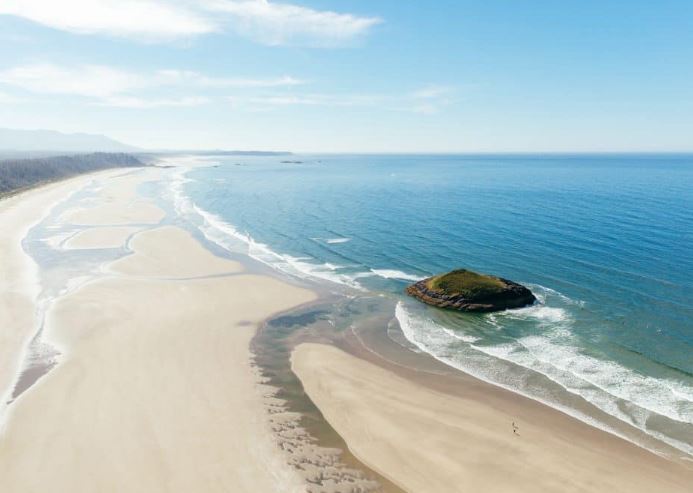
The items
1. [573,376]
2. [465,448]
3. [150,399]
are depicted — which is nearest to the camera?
[465,448]

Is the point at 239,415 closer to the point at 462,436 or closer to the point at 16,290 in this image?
the point at 462,436

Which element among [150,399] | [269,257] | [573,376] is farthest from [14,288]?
[573,376]

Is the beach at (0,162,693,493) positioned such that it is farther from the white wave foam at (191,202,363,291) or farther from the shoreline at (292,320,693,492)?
the white wave foam at (191,202,363,291)

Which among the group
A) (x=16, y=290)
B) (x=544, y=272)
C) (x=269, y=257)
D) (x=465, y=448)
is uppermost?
(x=544, y=272)

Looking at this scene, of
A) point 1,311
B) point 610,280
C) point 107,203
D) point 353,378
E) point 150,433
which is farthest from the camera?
point 107,203

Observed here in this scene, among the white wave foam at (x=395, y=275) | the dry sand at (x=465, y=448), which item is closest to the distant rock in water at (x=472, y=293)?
the white wave foam at (x=395, y=275)

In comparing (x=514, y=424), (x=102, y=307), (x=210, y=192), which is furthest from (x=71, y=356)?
(x=210, y=192)

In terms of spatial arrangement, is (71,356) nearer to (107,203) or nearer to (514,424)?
(514,424)

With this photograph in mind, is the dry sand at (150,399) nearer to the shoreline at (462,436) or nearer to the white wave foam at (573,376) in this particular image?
the shoreline at (462,436)
